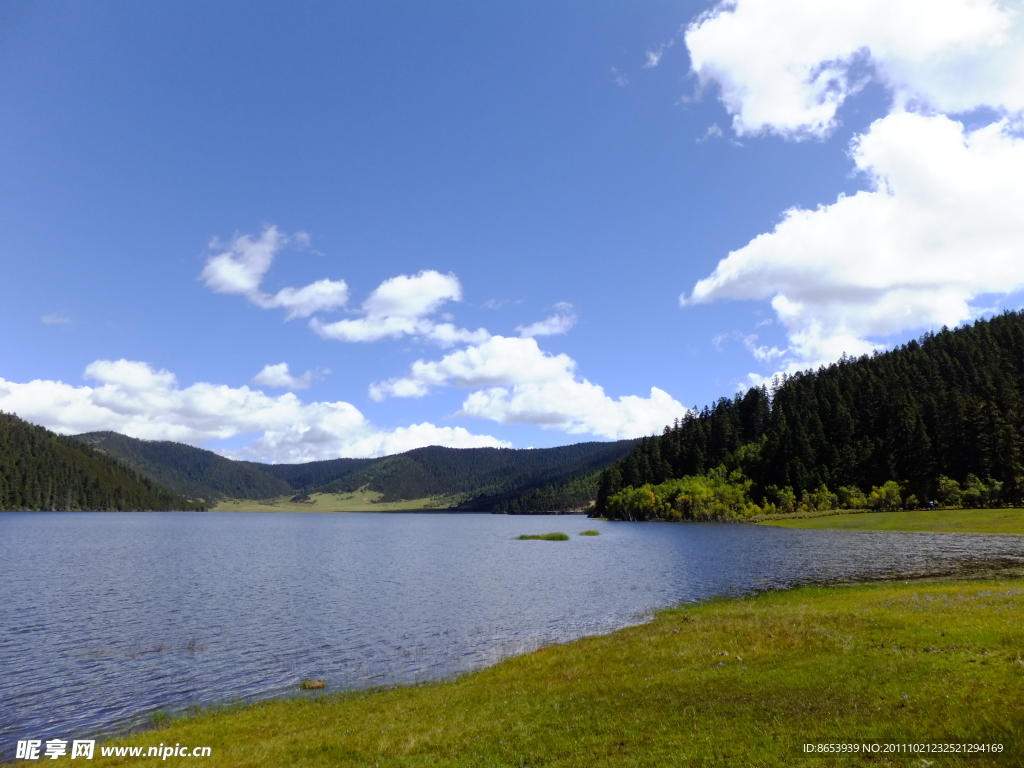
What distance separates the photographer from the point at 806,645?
1135 inches

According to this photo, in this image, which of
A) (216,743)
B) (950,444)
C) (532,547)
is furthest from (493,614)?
(950,444)

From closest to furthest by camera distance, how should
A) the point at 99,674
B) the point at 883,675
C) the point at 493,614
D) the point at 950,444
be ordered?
the point at 883,675 < the point at 99,674 < the point at 493,614 < the point at 950,444

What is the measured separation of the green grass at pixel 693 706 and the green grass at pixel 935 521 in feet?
360

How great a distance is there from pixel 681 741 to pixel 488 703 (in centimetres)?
1027

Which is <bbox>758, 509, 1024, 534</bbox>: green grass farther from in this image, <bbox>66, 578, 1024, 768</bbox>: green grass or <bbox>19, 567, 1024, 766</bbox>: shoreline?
<bbox>66, 578, 1024, 768</bbox>: green grass

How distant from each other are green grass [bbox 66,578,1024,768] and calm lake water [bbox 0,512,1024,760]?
7045 mm

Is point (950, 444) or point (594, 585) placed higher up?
point (950, 444)

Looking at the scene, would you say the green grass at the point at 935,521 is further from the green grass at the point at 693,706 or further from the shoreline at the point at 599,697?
the green grass at the point at 693,706

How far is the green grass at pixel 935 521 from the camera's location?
119m

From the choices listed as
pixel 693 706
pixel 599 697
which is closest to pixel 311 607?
pixel 599 697

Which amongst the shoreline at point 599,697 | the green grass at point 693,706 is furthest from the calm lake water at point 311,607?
the green grass at point 693,706

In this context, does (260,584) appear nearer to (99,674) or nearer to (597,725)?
(99,674)

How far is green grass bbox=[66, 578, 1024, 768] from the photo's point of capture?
1664cm

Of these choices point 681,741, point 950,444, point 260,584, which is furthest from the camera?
point 950,444
